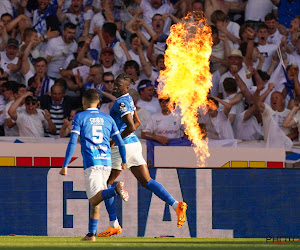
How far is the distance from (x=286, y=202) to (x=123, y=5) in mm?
7207

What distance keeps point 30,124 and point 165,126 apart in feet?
8.38

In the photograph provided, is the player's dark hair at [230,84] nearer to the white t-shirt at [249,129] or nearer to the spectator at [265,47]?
the white t-shirt at [249,129]

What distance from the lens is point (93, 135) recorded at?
9828 mm

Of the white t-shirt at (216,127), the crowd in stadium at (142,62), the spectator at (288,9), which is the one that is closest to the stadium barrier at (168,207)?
the crowd in stadium at (142,62)

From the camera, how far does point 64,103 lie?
15.4 metres

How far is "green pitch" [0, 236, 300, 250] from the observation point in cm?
907

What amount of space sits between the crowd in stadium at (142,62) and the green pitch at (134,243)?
3605 mm

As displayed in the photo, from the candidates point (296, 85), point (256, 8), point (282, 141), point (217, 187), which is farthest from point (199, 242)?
point (256, 8)

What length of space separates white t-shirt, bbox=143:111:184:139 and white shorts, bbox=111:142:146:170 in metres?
3.68

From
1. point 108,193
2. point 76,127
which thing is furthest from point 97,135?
point 108,193

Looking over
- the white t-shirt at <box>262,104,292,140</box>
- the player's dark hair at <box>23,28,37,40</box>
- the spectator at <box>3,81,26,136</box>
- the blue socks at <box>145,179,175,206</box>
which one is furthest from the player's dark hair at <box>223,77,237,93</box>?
the blue socks at <box>145,179,175,206</box>

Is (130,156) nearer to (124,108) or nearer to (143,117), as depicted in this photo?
(124,108)

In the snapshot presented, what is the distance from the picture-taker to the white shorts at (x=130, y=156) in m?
10.5

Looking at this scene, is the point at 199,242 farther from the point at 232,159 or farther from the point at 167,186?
the point at 232,159
